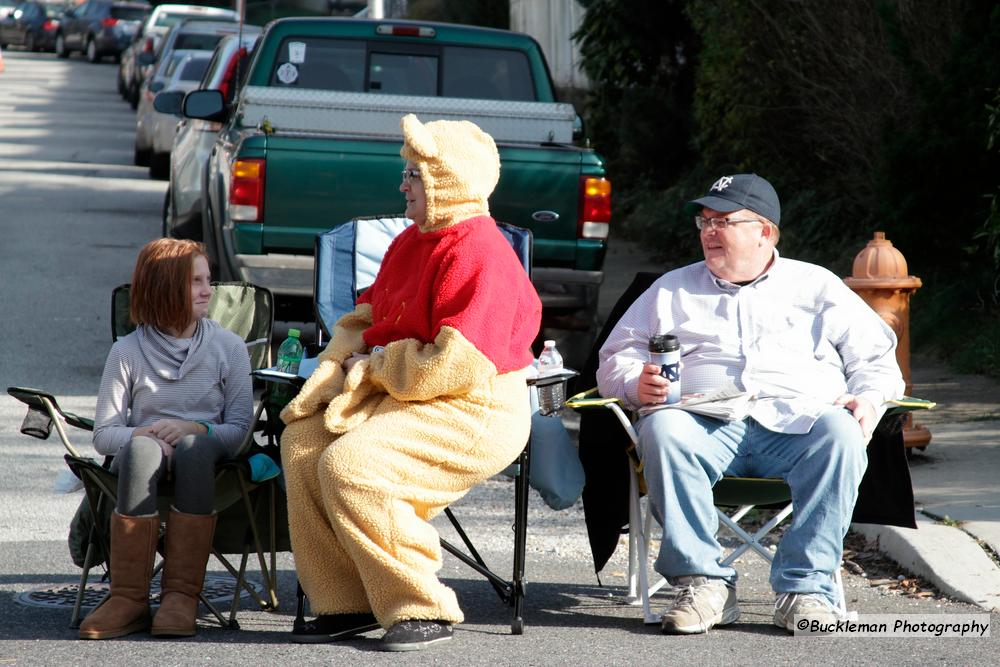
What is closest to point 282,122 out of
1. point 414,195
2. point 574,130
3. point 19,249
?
point 574,130

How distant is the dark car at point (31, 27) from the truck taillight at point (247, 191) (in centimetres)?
4466

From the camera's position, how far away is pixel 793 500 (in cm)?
495

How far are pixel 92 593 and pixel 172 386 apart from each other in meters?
0.80

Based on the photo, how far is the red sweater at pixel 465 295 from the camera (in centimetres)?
479

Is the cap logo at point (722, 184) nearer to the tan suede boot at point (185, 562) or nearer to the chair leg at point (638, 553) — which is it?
→ the chair leg at point (638, 553)

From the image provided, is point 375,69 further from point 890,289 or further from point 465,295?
point 465,295

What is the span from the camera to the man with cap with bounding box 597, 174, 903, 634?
16.1ft

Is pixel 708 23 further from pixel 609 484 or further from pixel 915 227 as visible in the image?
pixel 609 484

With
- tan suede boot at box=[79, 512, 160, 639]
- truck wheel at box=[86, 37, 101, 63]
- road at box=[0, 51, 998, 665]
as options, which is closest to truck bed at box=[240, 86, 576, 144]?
road at box=[0, 51, 998, 665]

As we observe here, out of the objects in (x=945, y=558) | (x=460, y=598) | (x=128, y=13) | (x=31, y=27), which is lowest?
(x=460, y=598)

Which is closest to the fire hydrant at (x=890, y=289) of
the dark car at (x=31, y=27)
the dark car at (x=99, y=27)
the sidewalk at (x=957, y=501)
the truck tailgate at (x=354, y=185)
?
the sidewalk at (x=957, y=501)

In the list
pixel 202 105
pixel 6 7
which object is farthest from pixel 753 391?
pixel 6 7

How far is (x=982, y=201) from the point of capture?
975cm

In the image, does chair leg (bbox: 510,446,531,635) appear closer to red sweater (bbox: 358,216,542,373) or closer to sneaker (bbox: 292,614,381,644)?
red sweater (bbox: 358,216,542,373)
